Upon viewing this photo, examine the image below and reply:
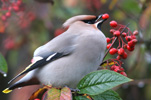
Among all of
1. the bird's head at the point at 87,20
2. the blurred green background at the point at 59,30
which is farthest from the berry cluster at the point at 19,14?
the bird's head at the point at 87,20

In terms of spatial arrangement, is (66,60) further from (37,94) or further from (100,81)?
(100,81)

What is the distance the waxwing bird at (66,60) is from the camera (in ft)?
5.79

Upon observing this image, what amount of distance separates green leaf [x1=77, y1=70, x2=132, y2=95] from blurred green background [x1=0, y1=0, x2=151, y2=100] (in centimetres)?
149

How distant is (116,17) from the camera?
3852 mm

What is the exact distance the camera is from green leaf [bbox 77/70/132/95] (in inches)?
54.1

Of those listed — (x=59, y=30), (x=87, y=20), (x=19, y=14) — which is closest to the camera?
(x=87, y=20)

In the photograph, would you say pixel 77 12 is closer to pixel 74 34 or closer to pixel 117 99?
pixel 74 34

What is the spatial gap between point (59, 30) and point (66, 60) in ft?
5.64

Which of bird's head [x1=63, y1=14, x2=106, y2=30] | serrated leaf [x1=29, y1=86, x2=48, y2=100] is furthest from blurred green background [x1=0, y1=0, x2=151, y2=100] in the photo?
serrated leaf [x1=29, y1=86, x2=48, y2=100]

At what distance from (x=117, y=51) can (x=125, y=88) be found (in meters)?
1.80

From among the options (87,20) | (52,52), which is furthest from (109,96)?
(87,20)

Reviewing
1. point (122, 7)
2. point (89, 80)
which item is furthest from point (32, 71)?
point (122, 7)

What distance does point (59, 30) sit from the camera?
11.5 feet

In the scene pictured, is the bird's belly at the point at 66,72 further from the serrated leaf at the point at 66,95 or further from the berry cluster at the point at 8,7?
the berry cluster at the point at 8,7
